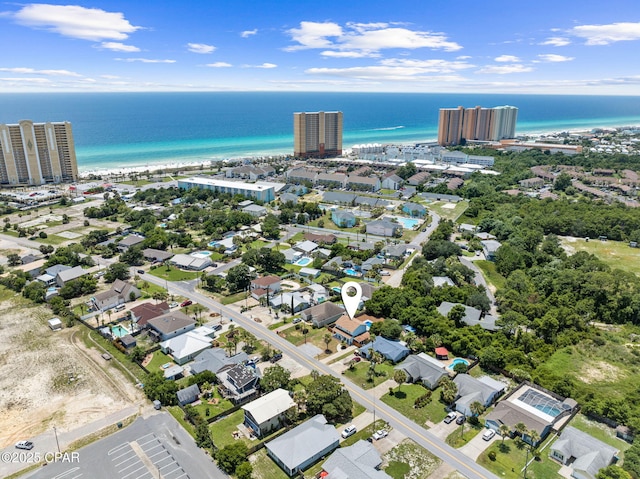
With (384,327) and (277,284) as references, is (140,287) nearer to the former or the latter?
(277,284)

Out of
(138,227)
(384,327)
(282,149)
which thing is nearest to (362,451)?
(384,327)

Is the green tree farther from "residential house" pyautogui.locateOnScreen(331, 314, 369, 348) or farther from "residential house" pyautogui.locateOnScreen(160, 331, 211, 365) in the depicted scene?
"residential house" pyautogui.locateOnScreen(331, 314, 369, 348)

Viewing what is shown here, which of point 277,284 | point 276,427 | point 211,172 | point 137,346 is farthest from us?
point 211,172

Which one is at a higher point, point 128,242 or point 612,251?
point 128,242

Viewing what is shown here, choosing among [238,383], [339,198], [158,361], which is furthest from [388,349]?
[339,198]

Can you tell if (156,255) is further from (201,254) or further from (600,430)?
(600,430)
